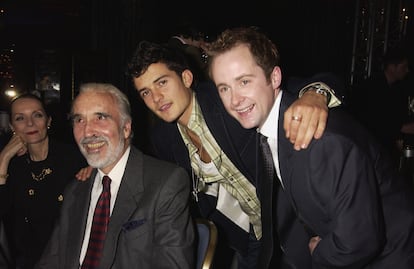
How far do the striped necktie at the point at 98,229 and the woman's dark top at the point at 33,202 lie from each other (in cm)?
65

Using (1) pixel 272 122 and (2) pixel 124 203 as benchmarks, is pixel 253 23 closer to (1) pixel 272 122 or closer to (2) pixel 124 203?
(1) pixel 272 122

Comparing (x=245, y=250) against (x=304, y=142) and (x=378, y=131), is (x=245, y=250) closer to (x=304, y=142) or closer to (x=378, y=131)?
(x=304, y=142)

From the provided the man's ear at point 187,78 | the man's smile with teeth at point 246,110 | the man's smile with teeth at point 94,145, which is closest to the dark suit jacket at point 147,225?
the man's smile with teeth at point 94,145

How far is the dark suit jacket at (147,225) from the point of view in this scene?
1857mm

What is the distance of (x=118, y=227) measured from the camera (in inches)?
75.3

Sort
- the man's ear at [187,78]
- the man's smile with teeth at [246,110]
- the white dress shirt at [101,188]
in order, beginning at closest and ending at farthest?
1. the man's smile with teeth at [246,110]
2. the white dress shirt at [101,188]
3. the man's ear at [187,78]

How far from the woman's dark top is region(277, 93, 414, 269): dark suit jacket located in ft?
5.30

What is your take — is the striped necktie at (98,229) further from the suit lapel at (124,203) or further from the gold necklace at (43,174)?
the gold necklace at (43,174)

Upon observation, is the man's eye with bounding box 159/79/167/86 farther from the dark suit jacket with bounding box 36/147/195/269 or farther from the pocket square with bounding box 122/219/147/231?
the pocket square with bounding box 122/219/147/231

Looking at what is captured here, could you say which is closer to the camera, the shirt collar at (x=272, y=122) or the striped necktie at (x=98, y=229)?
the shirt collar at (x=272, y=122)

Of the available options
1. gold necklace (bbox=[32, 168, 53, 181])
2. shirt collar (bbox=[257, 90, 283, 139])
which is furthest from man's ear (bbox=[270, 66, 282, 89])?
gold necklace (bbox=[32, 168, 53, 181])

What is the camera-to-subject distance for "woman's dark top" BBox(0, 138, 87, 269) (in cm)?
254

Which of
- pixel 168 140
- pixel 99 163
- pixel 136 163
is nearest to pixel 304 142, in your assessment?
pixel 136 163

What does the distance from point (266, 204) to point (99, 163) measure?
3.01ft
